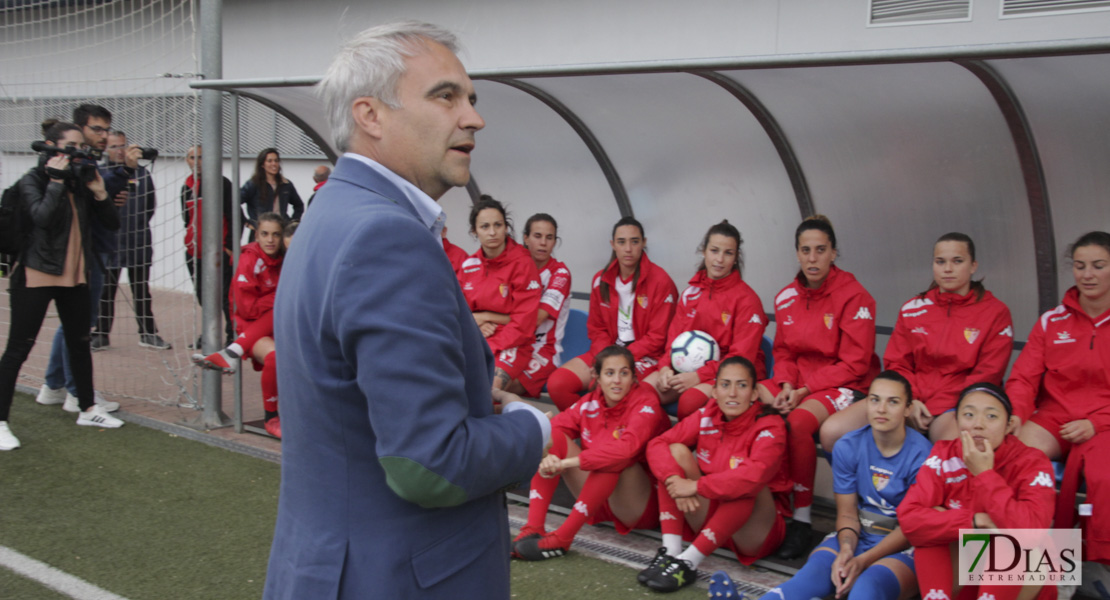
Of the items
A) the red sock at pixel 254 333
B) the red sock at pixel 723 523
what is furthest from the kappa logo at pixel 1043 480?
the red sock at pixel 254 333

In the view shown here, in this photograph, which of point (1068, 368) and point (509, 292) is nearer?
point (1068, 368)

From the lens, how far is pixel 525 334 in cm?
511

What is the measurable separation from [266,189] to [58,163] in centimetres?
261

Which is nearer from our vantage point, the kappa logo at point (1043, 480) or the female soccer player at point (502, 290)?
the kappa logo at point (1043, 480)

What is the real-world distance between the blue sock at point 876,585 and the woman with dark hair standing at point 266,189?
5.68m

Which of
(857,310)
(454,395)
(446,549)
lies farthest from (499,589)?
(857,310)

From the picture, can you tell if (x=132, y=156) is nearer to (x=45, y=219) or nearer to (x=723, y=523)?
(x=45, y=219)

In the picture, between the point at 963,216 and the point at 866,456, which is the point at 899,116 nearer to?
the point at 963,216

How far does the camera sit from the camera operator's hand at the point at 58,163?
4.95 m

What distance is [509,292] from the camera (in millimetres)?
5191

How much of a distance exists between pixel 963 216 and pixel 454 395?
388 cm

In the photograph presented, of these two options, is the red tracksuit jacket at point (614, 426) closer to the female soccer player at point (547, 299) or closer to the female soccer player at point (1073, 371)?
the female soccer player at point (547, 299)

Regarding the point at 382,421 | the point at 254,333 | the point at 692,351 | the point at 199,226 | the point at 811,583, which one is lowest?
the point at 811,583

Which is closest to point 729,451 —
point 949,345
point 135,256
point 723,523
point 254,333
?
point 723,523
